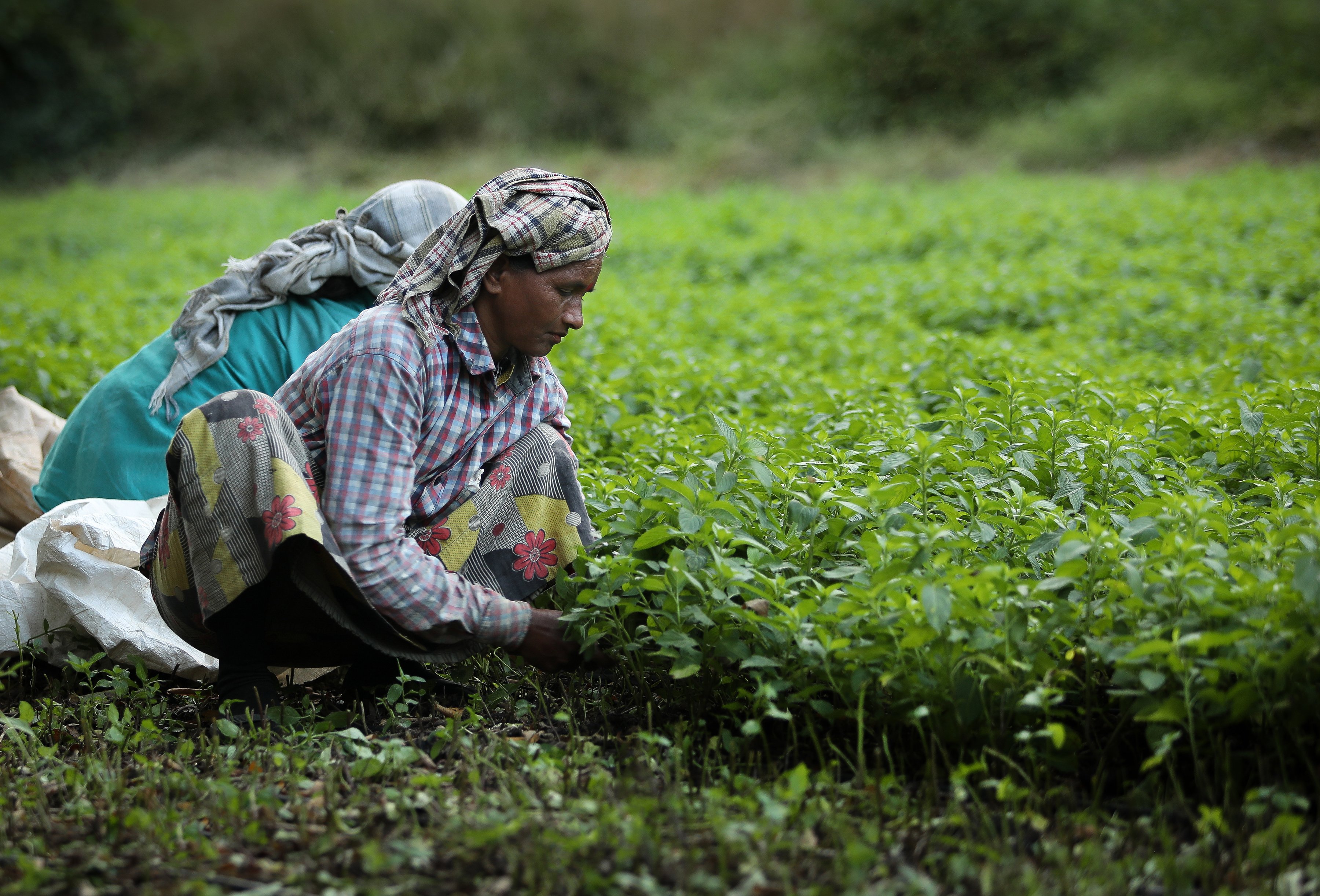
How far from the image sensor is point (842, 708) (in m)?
2.33

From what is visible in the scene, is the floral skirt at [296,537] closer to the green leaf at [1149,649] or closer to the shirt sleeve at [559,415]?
the shirt sleeve at [559,415]

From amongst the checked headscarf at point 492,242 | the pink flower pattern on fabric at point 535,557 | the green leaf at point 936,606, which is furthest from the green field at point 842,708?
the checked headscarf at point 492,242

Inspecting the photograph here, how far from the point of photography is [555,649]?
242 centimetres

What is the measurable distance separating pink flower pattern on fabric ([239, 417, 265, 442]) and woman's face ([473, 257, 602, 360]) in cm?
52

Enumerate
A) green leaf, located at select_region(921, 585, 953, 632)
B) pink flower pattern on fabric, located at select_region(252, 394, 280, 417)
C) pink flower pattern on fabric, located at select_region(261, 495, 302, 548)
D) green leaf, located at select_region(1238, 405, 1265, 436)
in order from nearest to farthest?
green leaf, located at select_region(921, 585, 953, 632) → pink flower pattern on fabric, located at select_region(261, 495, 302, 548) → pink flower pattern on fabric, located at select_region(252, 394, 280, 417) → green leaf, located at select_region(1238, 405, 1265, 436)

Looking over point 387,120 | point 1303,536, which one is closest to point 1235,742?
point 1303,536

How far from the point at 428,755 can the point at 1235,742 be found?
1608 mm

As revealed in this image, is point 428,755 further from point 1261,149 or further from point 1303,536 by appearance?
point 1261,149

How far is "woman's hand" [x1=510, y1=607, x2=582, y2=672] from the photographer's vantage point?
7.90ft

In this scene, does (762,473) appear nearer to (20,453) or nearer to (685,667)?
(685,667)

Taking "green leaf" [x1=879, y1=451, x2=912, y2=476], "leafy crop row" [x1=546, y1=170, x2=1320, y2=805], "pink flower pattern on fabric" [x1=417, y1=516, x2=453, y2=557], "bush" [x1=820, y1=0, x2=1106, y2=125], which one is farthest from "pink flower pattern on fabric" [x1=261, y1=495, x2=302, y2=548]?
"bush" [x1=820, y1=0, x2=1106, y2=125]

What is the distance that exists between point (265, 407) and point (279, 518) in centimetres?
27

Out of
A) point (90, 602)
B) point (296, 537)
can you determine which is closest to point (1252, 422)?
point (296, 537)

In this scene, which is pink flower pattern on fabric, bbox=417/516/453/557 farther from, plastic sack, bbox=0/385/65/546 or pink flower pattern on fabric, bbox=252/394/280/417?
plastic sack, bbox=0/385/65/546
